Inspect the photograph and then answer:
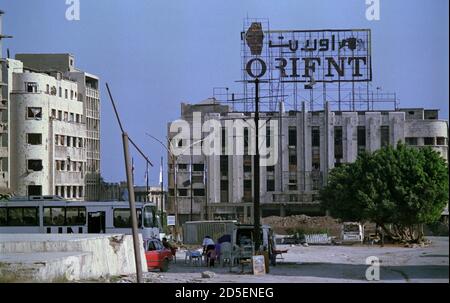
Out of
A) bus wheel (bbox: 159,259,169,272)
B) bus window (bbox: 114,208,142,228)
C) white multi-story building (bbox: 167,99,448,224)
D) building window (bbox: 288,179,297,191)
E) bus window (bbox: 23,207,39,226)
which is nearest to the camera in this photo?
bus wheel (bbox: 159,259,169,272)

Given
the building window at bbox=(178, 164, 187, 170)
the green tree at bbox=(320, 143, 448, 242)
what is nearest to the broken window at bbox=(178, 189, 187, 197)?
the building window at bbox=(178, 164, 187, 170)

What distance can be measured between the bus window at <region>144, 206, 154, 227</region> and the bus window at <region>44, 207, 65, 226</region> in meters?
2.44

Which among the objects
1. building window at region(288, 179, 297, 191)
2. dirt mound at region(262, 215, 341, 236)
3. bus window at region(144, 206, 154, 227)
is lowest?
dirt mound at region(262, 215, 341, 236)

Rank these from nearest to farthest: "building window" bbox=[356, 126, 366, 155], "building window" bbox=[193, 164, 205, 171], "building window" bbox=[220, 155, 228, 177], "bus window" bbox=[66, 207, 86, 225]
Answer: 1. "bus window" bbox=[66, 207, 86, 225]
2. "building window" bbox=[356, 126, 366, 155]
3. "building window" bbox=[220, 155, 228, 177]
4. "building window" bbox=[193, 164, 205, 171]

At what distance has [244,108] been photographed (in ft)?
76.0

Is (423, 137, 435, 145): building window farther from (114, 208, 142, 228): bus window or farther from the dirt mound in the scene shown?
(114, 208, 142, 228): bus window

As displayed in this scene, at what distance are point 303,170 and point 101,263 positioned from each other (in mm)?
23515

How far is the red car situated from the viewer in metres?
17.0

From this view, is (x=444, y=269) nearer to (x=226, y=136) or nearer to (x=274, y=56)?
(x=226, y=136)

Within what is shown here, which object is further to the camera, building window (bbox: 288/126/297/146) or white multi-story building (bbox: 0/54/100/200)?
building window (bbox: 288/126/297/146)

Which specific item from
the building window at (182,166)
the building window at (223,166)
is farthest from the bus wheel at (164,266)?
the building window at (182,166)

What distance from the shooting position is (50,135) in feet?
73.8

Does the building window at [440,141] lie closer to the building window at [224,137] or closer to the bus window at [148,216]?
the building window at [224,137]
